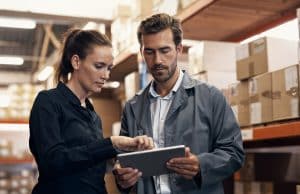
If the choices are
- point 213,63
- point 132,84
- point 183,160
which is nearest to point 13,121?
point 132,84

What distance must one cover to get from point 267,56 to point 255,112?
0.28 metres

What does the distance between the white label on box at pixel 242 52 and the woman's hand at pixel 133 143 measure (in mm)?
883

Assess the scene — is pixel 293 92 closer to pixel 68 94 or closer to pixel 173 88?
pixel 173 88

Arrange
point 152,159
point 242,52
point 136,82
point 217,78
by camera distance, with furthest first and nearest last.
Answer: point 136,82 < point 217,78 < point 242,52 < point 152,159

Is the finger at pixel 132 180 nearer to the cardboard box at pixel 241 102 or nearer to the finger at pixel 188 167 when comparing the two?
the finger at pixel 188 167

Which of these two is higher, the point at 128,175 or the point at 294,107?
the point at 294,107

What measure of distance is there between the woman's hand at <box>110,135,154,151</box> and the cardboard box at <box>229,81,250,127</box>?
793 millimetres

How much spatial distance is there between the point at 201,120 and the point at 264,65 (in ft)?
1.86

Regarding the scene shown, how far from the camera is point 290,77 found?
2021 millimetres

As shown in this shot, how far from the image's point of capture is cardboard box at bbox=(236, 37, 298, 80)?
86.8 inches

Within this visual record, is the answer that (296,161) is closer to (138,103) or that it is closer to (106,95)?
(138,103)

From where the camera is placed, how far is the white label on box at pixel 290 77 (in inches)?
78.4

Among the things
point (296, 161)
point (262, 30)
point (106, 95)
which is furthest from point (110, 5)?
point (296, 161)

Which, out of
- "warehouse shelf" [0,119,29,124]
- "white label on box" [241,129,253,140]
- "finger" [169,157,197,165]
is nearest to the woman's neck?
"finger" [169,157,197,165]
